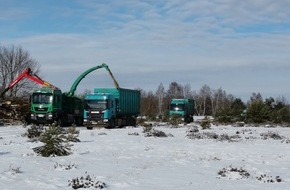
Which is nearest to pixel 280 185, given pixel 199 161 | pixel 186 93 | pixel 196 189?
pixel 196 189

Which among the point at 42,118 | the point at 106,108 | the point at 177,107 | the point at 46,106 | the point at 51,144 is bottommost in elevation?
the point at 51,144

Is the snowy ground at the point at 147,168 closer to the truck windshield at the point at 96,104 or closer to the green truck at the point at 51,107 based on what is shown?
the truck windshield at the point at 96,104

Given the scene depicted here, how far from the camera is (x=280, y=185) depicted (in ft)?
38.7

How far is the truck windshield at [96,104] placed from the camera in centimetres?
3894

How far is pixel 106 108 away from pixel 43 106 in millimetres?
5323

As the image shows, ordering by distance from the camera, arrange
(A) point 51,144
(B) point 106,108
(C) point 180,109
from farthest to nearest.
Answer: (C) point 180,109 → (B) point 106,108 → (A) point 51,144

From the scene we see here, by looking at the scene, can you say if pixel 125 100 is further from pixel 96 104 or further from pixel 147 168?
pixel 147 168

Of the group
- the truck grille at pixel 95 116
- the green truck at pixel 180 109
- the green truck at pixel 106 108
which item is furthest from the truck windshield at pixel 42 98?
the green truck at pixel 180 109

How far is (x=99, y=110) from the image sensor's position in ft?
127

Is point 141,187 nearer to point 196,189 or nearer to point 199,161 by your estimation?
point 196,189

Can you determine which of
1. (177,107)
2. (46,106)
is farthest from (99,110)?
(177,107)

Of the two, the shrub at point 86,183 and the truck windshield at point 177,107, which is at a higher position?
the truck windshield at point 177,107

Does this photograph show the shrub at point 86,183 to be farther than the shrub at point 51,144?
No

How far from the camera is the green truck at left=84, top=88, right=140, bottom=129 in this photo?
38.8m
